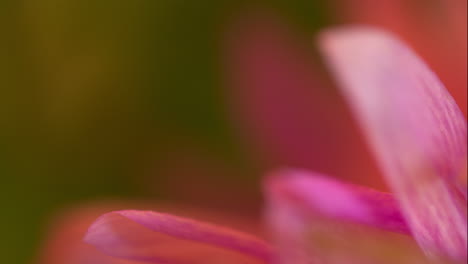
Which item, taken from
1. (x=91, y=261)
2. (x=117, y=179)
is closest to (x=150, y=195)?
(x=117, y=179)

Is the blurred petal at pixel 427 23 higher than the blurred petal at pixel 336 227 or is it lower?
higher

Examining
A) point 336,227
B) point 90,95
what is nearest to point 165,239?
point 336,227

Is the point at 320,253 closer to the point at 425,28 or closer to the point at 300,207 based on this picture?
the point at 300,207

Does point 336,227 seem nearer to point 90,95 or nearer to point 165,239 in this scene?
point 165,239

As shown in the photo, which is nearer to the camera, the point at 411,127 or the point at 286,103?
the point at 411,127

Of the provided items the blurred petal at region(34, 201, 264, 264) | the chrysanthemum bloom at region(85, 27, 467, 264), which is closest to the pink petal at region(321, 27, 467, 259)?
the chrysanthemum bloom at region(85, 27, 467, 264)

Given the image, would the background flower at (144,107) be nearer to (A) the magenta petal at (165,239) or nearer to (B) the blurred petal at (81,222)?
(B) the blurred petal at (81,222)

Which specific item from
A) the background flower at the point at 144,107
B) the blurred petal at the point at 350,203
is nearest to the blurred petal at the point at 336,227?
the blurred petal at the point at 350,203
